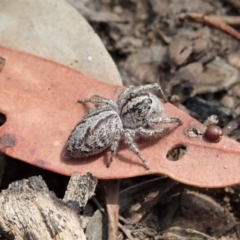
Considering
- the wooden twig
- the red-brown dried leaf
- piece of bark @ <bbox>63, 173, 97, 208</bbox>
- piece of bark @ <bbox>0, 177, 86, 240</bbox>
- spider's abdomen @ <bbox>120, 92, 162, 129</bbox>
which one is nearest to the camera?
piece of bark @ <bbox>0, 177, 86, 240</bbox>

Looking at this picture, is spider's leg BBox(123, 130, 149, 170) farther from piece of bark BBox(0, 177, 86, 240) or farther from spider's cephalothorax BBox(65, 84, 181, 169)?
piece of bark BBox(0, 177, 86, 240)

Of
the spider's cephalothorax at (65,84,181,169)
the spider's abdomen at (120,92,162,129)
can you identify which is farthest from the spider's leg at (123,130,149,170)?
the spider's abdomen at (120,92,162,129)

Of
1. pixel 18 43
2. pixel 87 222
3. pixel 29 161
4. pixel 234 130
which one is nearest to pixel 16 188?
pixel 29 161

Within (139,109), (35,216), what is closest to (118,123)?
(139,109)

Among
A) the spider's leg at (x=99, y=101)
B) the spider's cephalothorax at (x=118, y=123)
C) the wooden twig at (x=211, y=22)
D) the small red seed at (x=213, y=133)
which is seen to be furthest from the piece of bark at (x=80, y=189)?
the wooden twig at (x=211, y=22)

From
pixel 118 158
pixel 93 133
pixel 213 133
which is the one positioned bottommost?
pixel 118 158

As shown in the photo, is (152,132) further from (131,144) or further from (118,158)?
(118,158)

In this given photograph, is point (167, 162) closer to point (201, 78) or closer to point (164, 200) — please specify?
point (164, 200)
